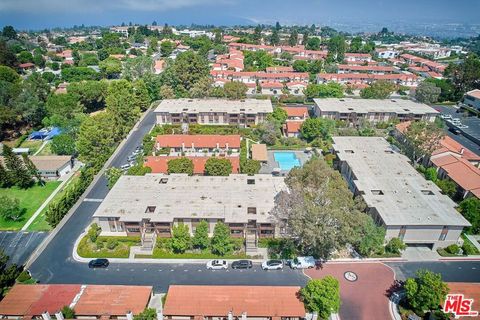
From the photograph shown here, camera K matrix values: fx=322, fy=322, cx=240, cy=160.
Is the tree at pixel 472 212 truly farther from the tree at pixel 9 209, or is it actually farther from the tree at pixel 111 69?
the tree at pixel 111 69

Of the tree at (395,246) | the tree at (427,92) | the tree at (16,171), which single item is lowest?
the tree at (395,246)

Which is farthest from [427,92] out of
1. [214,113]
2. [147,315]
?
[147,315]

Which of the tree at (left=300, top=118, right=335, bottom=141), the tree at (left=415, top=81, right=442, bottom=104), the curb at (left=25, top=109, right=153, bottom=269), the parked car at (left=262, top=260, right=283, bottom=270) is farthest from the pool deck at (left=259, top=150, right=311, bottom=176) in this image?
the tree at (left=415, top=81, right=442, bottom=104)

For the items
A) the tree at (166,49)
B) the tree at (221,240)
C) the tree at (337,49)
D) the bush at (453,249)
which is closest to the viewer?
the tree at (221,240)

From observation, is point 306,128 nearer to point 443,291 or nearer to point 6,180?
point 443,291

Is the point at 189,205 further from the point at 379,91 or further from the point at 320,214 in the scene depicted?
the point at 379,91

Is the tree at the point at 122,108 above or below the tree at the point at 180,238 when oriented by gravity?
above

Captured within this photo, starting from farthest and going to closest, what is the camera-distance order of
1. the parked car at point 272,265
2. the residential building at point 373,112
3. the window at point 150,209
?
the residential building at point 373,112 < the window at point 150,209 < the parked car at point 272,265

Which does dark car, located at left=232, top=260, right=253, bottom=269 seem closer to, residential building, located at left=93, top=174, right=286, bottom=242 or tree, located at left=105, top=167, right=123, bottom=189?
residential building, located at left=93, top=174, right=286, bottom=242

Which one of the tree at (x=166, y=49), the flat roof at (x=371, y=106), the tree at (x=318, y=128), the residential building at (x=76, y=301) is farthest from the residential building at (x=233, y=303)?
the tree at (x=166, y=49)
